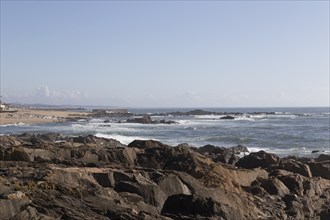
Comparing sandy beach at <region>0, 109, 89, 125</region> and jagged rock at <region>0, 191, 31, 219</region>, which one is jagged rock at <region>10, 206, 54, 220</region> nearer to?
jagged rock at <region>0, 191, 31, 219</region>

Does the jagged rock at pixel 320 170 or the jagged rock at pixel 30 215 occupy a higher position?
the jagged rock at pixel 30 215

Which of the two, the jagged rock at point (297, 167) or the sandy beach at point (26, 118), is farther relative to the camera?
the sandy beach at point (26, 118)

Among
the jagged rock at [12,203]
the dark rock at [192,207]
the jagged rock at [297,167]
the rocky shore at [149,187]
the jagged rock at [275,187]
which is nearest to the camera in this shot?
the jagged rock at [12,203]

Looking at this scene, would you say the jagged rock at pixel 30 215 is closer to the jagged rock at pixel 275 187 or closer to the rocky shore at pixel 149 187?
the rocky shore at pixel 149 187

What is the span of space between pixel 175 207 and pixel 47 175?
3035 millimetres

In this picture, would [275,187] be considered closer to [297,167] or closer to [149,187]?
[297,167]

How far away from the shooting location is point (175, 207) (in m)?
10.8

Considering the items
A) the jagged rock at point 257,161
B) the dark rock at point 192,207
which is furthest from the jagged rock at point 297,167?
the dark rock at point 192,207

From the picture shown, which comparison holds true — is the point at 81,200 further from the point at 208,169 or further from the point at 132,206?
→ the point at 208,169

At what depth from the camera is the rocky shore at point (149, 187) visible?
940 centimetres

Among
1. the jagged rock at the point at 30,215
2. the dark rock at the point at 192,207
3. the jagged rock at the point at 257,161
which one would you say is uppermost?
the jagged rock at the point at 30,215

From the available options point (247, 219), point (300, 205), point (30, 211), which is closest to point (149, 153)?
point (300, 205)

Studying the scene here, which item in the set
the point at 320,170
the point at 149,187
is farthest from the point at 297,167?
the point at 149,187

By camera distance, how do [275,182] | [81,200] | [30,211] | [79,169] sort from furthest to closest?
[275,182]
[79,169]
[81,200]
[30,211]
